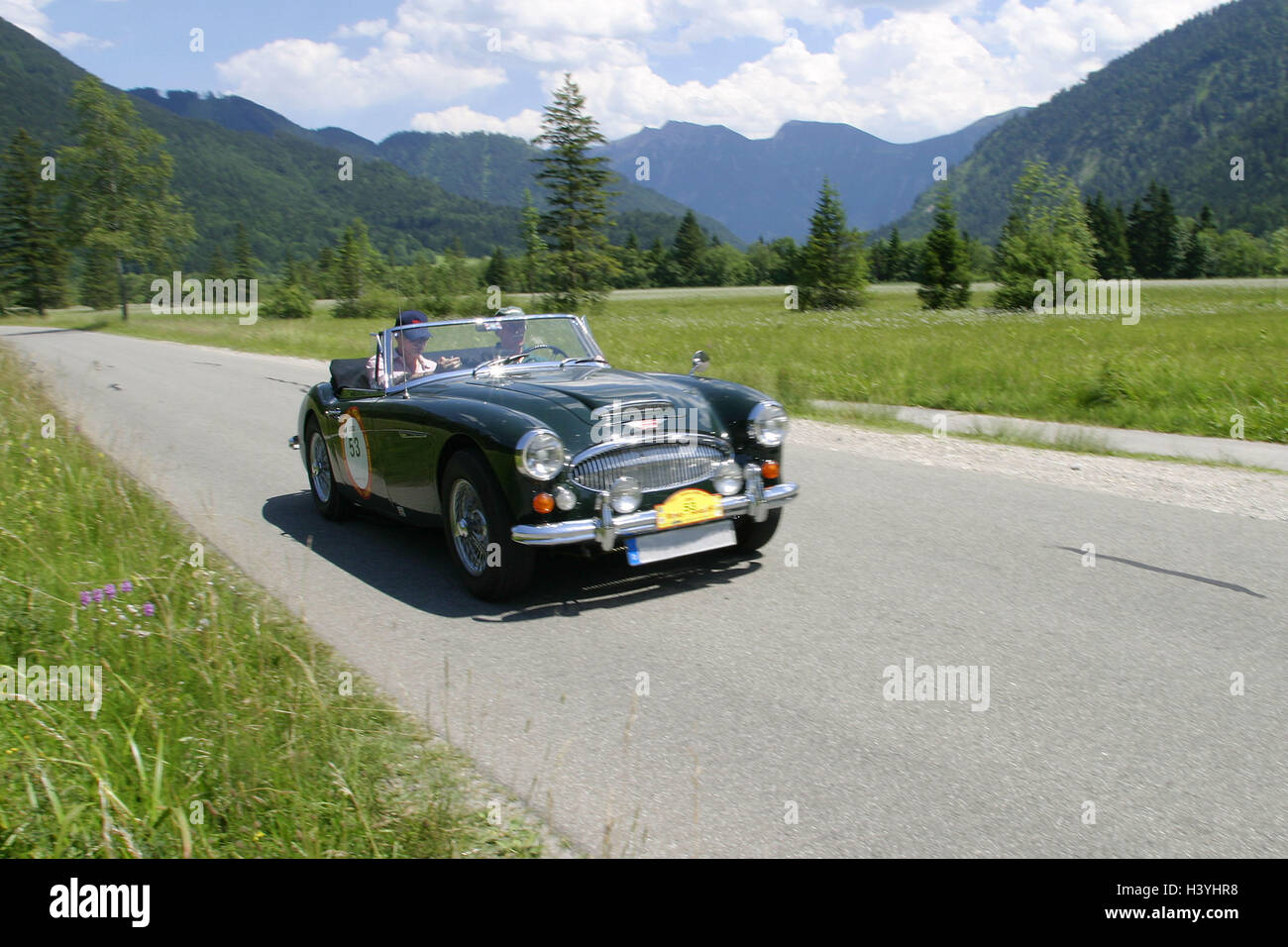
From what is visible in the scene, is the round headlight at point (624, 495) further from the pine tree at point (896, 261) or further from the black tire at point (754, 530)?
the pine tree at point (896, 261)

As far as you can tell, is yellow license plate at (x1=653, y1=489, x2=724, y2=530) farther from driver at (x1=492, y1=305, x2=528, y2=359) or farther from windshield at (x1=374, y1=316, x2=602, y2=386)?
driver at (x1=492, y1=305, x2=528, y2=359)

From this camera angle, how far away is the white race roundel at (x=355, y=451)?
21.8 feet

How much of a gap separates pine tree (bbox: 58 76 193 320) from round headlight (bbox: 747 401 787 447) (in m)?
62.0

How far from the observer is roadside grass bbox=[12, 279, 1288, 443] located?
43.6 ft

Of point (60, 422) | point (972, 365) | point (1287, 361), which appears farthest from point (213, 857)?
point (1287, 361)

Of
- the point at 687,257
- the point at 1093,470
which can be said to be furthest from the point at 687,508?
the point at 687,257

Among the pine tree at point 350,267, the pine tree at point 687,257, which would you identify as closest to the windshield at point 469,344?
the pine tree at point 350,267

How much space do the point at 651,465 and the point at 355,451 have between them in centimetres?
250

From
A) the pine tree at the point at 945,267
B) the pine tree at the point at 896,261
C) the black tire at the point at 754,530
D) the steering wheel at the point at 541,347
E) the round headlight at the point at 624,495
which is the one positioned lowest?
the black tire at the point at 754,530

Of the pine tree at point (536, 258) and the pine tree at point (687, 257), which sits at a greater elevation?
the pine tree at point (687, 257)

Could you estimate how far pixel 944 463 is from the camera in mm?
9547

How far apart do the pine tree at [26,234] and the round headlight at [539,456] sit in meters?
85.2
